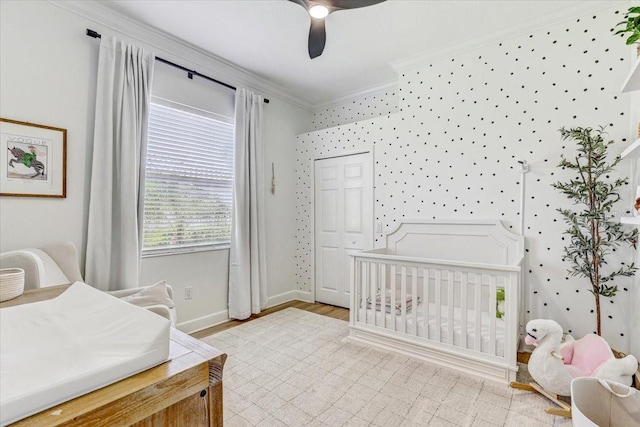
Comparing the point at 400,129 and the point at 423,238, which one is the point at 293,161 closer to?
the point at 400,129

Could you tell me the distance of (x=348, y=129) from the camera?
361 cm

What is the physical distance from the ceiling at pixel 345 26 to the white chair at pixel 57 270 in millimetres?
1837

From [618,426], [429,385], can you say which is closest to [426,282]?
[429,385]

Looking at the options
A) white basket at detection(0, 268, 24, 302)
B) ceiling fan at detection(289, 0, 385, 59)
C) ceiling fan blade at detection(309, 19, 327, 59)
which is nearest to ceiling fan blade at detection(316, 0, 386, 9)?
ceiling fan at detection(289, 0, 385, 59)

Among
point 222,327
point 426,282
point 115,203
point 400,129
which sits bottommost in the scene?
point 222,327

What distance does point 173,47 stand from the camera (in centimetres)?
272

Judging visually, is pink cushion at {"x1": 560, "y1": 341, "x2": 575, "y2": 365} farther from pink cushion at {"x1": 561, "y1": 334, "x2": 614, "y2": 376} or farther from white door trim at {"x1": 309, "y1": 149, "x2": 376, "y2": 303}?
white door trim at {"x1": 309, "y1": 149, "x2": 376, "y2": 303}

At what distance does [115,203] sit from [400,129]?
8.91 ft

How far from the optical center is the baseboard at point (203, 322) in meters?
2.85

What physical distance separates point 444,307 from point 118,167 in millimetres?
2921

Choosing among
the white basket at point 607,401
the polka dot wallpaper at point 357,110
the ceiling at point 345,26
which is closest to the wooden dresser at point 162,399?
the white basket at point 607,401

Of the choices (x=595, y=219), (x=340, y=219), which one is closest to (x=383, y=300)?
(x=340, y=219)

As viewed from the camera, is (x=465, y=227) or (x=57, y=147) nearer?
(x=57, y=147)

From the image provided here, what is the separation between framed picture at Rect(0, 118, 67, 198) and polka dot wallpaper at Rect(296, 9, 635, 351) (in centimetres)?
277
